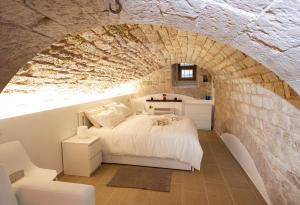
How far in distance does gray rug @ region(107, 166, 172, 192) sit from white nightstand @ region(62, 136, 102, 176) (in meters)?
0.44

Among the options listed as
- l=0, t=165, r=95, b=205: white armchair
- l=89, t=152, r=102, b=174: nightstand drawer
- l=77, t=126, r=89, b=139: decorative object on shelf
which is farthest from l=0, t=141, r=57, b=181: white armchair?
l=77, t=126, r=89, b=139: decorative object on shelf

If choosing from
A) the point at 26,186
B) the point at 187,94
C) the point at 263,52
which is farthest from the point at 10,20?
the point at 187,94

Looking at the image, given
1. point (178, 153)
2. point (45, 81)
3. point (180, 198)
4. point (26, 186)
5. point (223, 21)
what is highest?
point (223, 21)

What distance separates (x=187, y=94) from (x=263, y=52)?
18.6ft

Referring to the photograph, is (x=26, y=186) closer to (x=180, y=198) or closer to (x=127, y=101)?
(x=180, y=198)

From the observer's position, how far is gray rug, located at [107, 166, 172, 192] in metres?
2.78

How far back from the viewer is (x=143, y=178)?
3.00 metres

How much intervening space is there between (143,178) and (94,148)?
90 centimetres

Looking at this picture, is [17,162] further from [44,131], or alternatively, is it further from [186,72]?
[186,72]

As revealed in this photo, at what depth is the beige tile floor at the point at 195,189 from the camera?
2.47 m

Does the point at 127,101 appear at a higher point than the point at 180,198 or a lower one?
higher

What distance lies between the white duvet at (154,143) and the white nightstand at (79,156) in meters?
0.38

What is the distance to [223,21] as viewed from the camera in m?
0.78

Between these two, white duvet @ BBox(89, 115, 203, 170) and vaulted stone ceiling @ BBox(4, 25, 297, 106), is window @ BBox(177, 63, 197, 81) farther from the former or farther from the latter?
vaulted stone ceiling @ BBox(4, 25, 297, 106)
